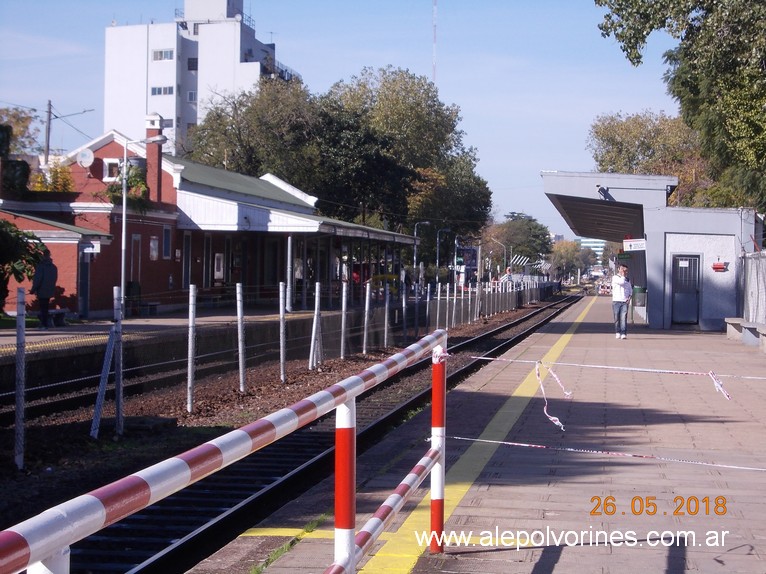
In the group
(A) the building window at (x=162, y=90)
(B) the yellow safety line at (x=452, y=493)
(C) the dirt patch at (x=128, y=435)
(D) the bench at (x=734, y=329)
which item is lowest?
(C) the dirt patch at (x=128, y=435)

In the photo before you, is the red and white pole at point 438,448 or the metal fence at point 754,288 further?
the metal fence at point 754,288

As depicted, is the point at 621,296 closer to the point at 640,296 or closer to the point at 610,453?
the point at 640,296

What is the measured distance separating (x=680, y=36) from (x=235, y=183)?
25.6 meters

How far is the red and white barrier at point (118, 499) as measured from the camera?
158 centimetres

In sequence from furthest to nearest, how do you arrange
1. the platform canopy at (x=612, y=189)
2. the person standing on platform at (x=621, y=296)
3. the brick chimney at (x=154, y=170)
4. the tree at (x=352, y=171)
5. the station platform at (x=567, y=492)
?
the tree at (x=352, y=171), the brick chimney at (x=154, y=170), the platform canopy at (x=612, y=189), the person standing on platform at (x=621, y=296), the station platform at (x=567, y=492)

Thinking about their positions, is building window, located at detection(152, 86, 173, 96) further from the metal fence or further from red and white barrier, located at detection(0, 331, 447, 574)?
red and white barrier, located at detection(0, 331, 447, 574)

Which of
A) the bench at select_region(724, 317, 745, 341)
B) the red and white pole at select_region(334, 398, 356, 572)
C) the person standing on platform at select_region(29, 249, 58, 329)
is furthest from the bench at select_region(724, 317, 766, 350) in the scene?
the red and white pole at select_region(334, 398, 356, 572)

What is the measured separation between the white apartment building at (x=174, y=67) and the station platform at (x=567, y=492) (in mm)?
73903

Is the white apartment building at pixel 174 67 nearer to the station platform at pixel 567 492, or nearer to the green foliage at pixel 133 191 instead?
the green foliage at pixel 133 191

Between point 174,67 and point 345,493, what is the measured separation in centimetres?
8295

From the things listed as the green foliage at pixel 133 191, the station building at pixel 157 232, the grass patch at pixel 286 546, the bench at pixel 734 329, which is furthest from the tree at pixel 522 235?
the grass patch at pixel 286 546

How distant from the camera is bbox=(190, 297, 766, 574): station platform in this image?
4805 millimetres

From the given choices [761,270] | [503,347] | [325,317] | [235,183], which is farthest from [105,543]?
[235,183]

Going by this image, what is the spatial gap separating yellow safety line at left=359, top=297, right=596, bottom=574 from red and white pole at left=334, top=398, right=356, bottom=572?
1.56 metres
